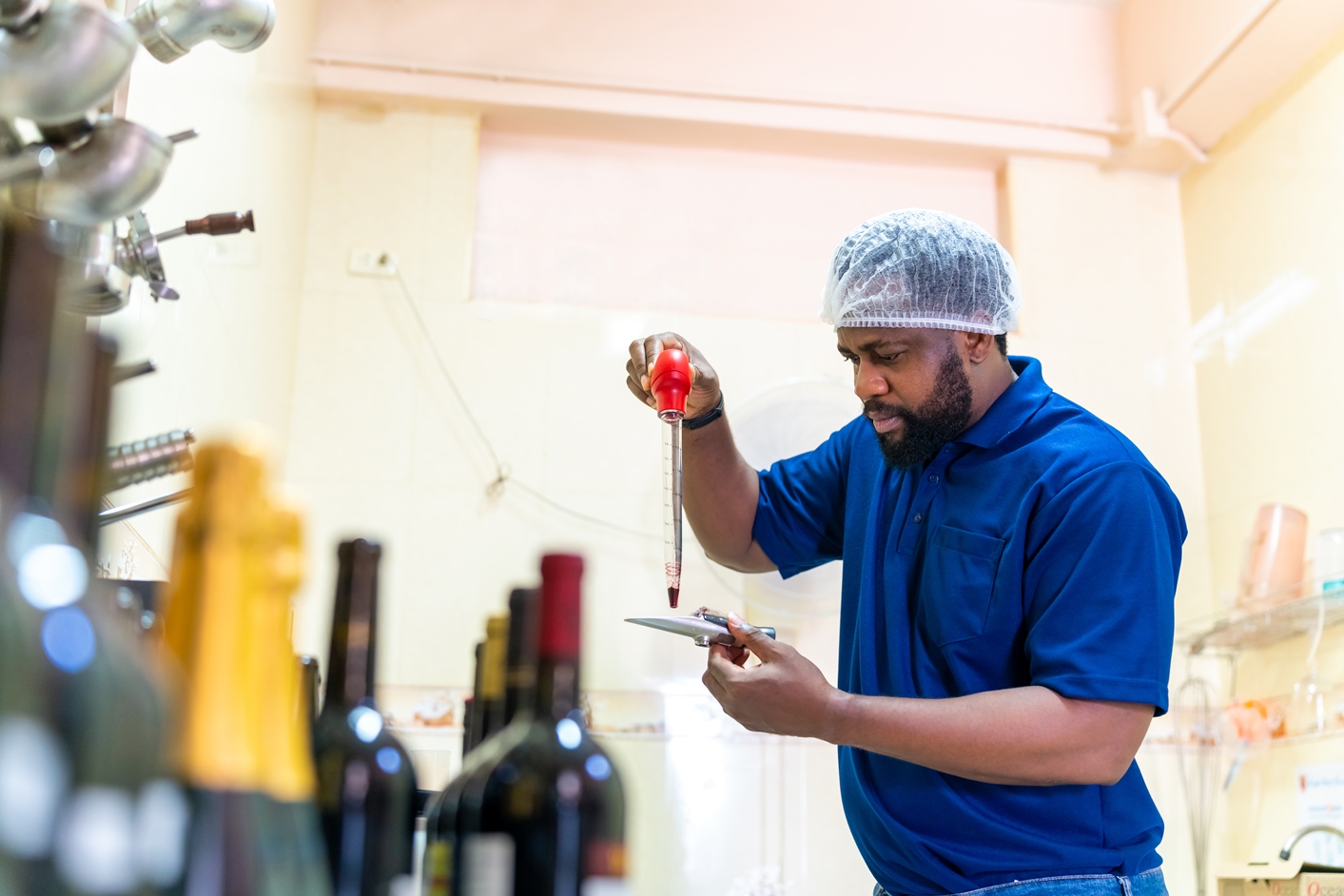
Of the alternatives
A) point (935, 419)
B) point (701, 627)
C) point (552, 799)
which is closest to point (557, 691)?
point (552, 799)

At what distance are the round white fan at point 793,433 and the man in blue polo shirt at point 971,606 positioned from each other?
0.91 metres

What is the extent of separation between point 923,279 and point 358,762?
127 centimetres

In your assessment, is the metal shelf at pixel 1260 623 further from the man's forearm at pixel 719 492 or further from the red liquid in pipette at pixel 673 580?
the red liquid in pipette at pixel 673 580

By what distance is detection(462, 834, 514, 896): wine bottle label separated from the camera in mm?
483

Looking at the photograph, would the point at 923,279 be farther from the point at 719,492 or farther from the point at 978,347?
the point at 719,492

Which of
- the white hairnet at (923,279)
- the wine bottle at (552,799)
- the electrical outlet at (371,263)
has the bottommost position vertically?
the wine bottle at (552,799)

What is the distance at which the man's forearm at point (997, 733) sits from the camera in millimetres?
1360

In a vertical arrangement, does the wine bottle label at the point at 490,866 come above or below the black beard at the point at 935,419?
below

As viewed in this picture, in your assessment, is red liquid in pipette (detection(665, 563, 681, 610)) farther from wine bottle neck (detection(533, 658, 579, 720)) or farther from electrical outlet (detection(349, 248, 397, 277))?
electrical outlet (detection(349, 248, 397, 277))

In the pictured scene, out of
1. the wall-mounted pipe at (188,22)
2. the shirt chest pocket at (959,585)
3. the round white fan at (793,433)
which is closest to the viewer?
the wall-mounted pipe at (188,22)

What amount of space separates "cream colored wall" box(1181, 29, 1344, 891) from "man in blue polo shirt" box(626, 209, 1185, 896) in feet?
4.83

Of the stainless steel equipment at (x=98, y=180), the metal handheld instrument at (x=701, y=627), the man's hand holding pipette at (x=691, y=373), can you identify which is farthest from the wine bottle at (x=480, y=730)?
the man's hand holding pipette at (x=691, y=373)

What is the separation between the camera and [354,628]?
0.52m

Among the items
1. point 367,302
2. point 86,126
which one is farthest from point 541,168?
point 86,126
